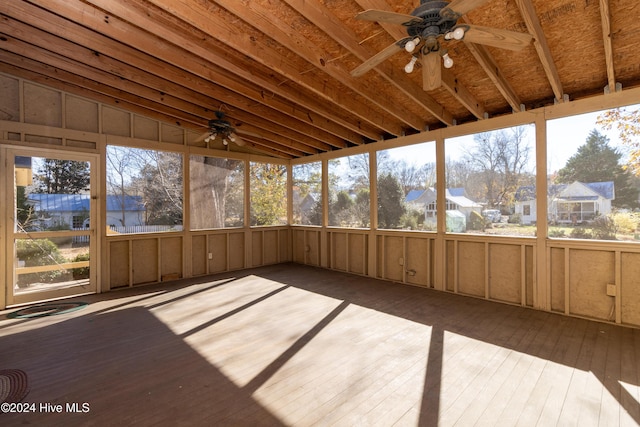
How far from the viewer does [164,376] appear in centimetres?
259

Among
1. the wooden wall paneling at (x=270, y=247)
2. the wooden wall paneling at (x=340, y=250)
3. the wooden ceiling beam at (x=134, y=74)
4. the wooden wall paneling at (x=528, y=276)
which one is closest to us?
the wooden ceiling beam at (x=134, y=74)

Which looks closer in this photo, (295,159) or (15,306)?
(15,306)

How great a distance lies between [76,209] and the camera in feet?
16.5

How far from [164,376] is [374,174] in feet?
16.9

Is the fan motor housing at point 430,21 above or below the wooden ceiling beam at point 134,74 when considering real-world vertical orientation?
below

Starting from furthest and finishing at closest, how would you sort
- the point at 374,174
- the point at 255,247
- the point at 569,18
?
the point at 255,247, the point at 374,174, the point at 569,18

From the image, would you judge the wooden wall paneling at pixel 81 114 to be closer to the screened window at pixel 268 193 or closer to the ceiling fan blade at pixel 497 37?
the screened window at pixel 268 193

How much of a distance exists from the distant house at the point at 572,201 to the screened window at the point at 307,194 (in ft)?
14.7

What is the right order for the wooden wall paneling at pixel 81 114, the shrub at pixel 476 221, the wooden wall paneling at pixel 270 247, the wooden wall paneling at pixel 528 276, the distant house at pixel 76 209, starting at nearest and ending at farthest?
1. the wooden wall paneling at pixel 528 276
2. the distant house at pixel 76 209
3. the shrub at pixel 476 221
4. the wooden wall paneling at pixel 81 114
5. the wooden wall paneling at pixel 270 247

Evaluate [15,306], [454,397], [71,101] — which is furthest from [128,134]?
[454,397]

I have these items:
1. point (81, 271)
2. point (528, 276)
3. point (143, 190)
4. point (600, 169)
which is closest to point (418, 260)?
point (528, 276)

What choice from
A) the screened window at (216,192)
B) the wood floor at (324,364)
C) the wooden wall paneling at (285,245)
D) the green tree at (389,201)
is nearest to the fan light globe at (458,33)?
the wood floor at (324,364)

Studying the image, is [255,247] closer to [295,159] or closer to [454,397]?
[295,159]

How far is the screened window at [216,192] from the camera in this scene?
21.1ft
